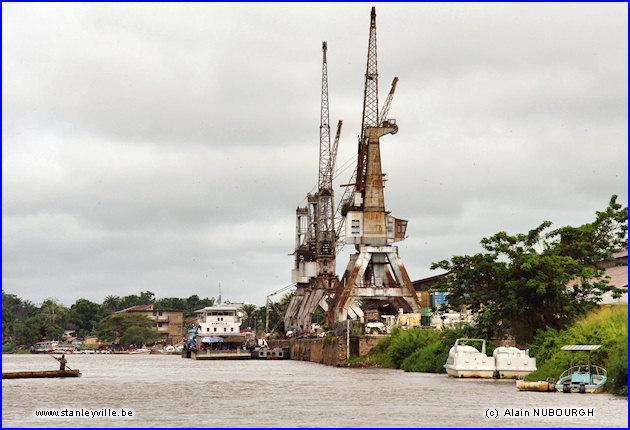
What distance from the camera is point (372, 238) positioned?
126562 mm

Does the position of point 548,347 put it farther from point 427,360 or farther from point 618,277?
point 427,360

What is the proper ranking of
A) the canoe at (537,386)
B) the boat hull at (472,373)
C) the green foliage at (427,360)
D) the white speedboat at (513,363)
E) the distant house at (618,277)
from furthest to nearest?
the green foliage at (427,360) → the distant house at (618,277) → the boat hull at (472,373) → the white speedboat at (513,363) → the canoe at (537,386)

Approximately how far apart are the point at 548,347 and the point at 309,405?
22.4 meters

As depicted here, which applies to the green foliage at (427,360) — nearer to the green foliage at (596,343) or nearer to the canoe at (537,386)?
the green foliage at (596,343)

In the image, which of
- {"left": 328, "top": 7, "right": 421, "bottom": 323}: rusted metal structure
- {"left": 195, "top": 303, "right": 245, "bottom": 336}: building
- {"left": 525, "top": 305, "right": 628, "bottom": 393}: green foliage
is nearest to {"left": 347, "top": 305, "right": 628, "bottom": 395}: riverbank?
{"left": 525, "top": 305, "right": 628, "bottom": 393}: green foliage

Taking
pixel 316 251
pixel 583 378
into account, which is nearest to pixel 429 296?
pixel 316 251

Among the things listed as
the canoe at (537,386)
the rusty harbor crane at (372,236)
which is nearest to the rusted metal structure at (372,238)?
the rusty harbor crane at (372,236)

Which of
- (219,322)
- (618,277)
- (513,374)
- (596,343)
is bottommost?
(513,374)

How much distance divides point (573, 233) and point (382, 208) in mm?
55649

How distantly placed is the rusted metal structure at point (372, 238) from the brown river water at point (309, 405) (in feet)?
207

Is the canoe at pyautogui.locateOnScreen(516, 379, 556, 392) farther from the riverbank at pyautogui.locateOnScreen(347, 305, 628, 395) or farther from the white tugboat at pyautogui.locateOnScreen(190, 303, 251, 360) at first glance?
the white tugboat at pyautogui.locateOnScreen(190, 303, 251, 360)

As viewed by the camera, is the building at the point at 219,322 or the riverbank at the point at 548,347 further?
the building at the point at 219,322

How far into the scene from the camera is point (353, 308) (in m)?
133

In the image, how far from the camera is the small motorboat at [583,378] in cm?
4728
